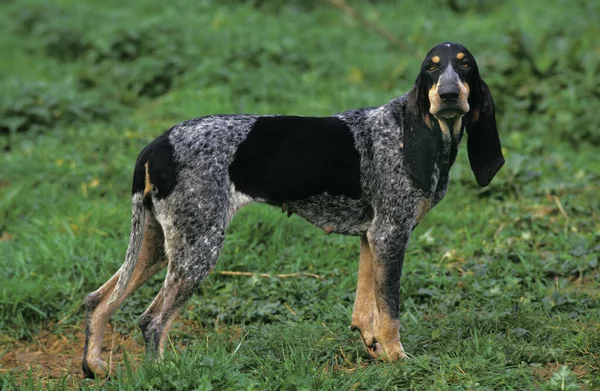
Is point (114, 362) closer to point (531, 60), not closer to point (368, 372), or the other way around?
point (368, 372)

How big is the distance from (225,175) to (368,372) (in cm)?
140

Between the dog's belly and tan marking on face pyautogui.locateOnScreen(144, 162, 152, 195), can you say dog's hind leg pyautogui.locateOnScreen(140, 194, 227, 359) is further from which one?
the dog's belly

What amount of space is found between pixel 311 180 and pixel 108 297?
1.46 meters

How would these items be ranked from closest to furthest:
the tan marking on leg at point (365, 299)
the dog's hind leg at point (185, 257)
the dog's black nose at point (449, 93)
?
the dog's black nose at point (449, 93) < the dog's hind leg at point (185, 257) < the tan marking on leg at point (365, 299)

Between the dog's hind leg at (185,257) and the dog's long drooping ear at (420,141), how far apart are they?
1128mm

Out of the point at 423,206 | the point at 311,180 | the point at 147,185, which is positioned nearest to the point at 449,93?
the point at 423,206

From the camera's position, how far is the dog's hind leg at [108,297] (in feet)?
17.8

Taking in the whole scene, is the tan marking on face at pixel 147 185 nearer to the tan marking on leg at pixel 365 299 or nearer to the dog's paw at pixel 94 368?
the dog's paw at pixel 94 368

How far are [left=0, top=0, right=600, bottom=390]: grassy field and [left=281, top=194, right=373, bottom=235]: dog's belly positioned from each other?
2.42 ft

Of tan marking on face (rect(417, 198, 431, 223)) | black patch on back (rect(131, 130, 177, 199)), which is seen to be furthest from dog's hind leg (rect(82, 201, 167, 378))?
tan marking on face (rect(417, 198, 431, 223))

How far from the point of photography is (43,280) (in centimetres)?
659

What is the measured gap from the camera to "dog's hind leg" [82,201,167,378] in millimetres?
5426

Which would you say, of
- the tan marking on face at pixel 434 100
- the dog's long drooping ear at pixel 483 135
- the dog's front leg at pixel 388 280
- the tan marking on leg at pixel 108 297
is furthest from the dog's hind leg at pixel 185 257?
the dog's long drooping ear at pixel 483 135

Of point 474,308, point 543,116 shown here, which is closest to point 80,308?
point 474,308
